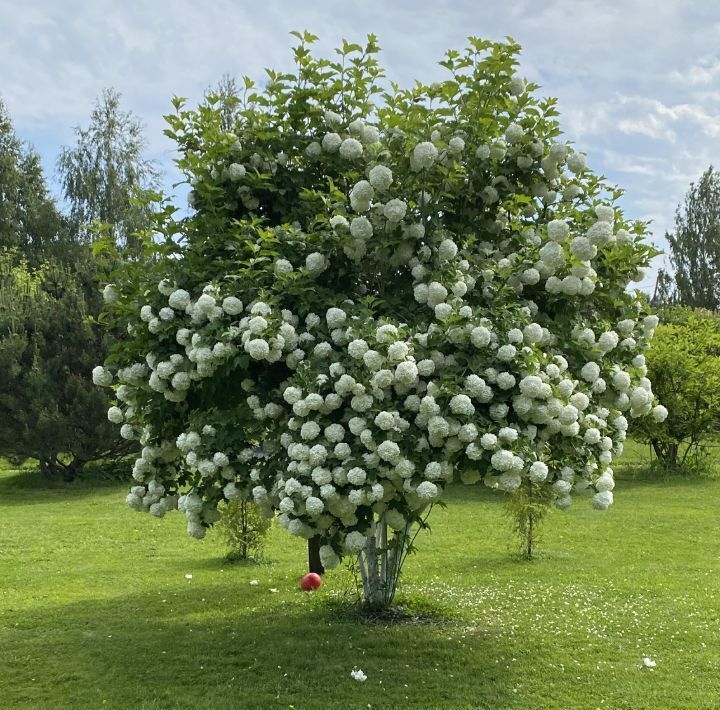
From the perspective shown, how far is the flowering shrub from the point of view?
4.95 m

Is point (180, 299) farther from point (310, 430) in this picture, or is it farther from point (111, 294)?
point (310, 430)

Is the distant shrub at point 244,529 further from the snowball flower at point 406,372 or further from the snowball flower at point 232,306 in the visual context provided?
the snowball flower at point 406,372

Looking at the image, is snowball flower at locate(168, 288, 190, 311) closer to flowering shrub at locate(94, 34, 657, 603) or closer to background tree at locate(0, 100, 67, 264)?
flowering shrub at locate(94, 34, 657, 603)

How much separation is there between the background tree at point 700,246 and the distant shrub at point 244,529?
117 ft

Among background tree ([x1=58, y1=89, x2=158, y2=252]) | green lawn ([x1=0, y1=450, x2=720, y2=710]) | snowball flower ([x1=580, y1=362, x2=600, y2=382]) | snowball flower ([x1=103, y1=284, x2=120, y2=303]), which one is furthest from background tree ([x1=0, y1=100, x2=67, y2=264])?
snowball flower ([x1=580, y1=362, x2=600, y2=382])

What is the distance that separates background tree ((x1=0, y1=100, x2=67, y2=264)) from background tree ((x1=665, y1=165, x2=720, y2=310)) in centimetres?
2994

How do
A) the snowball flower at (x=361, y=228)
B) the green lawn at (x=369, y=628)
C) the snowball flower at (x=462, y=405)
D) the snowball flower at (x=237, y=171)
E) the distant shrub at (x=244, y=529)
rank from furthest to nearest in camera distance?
the distant shrub at (x=244, y=529) < the snowball flower at (x=237, y=171) < the green lawn at (x=369, y=628) < the snowball flower at (x=361, y=228) < the snowball flower at (x=462, y=405)

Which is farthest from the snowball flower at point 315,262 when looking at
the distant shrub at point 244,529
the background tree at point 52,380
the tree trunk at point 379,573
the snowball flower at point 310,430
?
the background tree at point 52,380

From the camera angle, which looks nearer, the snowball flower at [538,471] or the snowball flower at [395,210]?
→ the snowball flower at [538,471]

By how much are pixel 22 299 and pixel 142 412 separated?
13.9 metres

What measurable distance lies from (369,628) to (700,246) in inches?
1576

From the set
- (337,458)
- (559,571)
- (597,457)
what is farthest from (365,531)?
(559,571)

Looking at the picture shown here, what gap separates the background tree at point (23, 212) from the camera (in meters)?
29.7

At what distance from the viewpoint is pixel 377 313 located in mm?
5922
